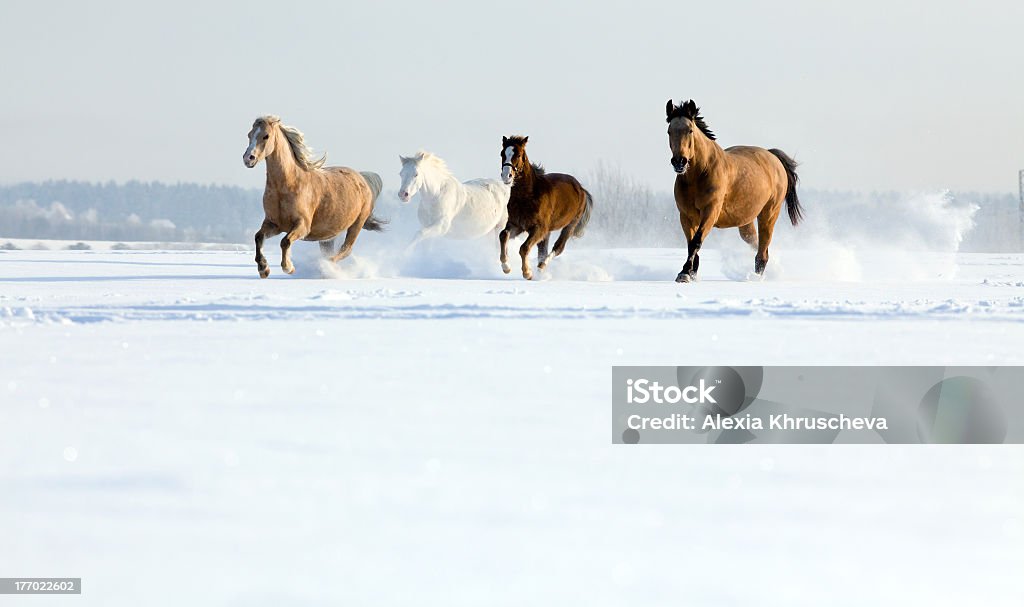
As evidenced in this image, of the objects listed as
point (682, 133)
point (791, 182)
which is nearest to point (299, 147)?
point (682, 133)

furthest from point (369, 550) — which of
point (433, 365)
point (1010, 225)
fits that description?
point (1010, 225)

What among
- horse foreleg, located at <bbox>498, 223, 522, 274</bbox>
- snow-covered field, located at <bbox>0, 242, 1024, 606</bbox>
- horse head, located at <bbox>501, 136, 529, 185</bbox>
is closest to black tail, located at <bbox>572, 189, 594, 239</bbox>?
horse foreleg, located at <bbox>498, 223, 522, 274</bbox>

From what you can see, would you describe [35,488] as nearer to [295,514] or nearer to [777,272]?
[295,514]

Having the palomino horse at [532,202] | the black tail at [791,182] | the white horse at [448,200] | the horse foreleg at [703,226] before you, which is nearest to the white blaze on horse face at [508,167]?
the palomino horse at [532,202]

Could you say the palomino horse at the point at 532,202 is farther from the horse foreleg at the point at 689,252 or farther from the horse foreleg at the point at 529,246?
the horse foreleg at the point at 689,252

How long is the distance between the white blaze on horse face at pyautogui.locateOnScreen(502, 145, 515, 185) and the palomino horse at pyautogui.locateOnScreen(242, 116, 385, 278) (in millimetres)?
2229

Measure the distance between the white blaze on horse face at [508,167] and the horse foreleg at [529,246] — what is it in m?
0.72

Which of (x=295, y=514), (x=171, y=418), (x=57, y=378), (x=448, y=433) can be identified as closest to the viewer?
(x=295, y=514)

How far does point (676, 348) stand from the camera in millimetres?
5570

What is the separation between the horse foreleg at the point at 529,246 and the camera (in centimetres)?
1175

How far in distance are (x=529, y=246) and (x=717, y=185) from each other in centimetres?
218

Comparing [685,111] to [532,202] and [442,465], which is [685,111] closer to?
[532,202]

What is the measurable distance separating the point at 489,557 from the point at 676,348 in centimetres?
349

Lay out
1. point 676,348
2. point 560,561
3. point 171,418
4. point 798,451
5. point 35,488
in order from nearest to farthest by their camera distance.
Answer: point 560,561, point 35,488, point 798,451, point 171,418, point 676,348
